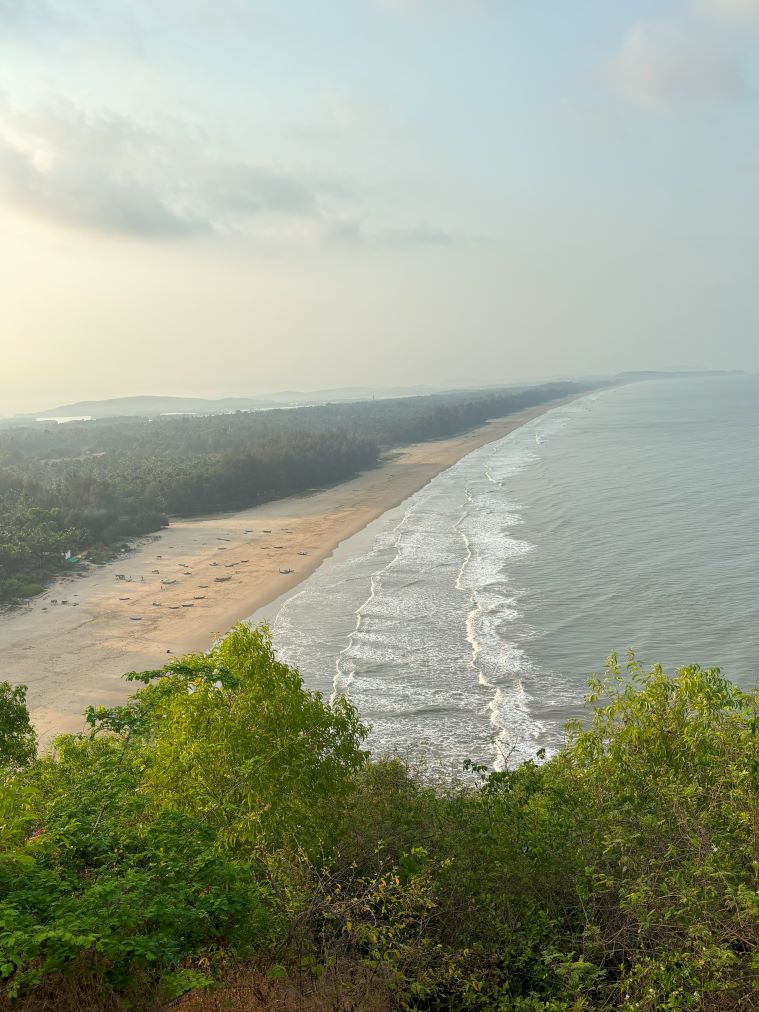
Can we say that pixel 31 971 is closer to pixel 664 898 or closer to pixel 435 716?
pixel 664 898

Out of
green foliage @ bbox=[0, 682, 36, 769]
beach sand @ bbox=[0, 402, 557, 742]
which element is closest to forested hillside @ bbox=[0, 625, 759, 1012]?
green foliage @ bbox=[0, 682, 36, 769]

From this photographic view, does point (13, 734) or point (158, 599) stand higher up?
point (13, 734)

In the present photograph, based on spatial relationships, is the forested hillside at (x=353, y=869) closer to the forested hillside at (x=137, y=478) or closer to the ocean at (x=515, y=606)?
the ocean at (x=515, y=606)

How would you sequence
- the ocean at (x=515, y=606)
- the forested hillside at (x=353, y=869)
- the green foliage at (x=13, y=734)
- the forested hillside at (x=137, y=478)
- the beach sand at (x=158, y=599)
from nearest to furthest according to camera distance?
the forested hillside at (x=353, y=869), the green foliage at (x=13, y=734), the ocean at (x=515, y=606), the beach sand at (x=158, y=599), the forested hillside at (x=137, y=478)

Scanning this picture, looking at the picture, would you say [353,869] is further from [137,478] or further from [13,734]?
[137,478]

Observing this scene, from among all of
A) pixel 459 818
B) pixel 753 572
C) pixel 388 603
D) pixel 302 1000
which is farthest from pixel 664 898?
pixel 753 572

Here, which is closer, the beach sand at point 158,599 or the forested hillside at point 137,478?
the beach sand at point 158,599

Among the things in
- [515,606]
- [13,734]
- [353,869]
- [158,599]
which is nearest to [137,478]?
[158,599]

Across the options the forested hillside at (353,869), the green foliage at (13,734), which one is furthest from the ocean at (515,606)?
the green foliage at (13,734)
